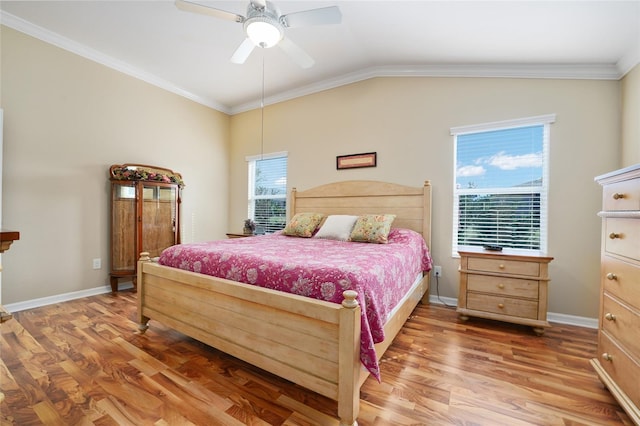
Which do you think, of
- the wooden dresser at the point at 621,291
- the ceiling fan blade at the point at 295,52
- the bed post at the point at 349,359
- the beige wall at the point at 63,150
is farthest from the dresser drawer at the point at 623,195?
the beige wall at the point at 63,150

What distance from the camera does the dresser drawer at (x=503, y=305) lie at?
2.34 metres

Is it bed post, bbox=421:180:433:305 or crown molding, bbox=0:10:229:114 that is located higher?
crown molding, bbox=0:10:229:114

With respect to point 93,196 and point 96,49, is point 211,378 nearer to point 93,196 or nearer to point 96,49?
point 93,196

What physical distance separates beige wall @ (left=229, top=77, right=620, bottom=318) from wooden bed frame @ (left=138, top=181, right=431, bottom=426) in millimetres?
1361

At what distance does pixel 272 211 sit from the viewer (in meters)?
4.48

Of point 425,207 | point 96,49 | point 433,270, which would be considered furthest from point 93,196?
point 433,270

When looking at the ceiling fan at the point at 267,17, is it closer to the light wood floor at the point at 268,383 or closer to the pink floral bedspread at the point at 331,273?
the pink floral bedspread at the point at 331,273

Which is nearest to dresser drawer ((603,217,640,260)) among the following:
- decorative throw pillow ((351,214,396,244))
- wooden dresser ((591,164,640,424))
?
wooden dresser ((591,164,640,424))

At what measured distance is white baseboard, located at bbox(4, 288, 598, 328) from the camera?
253 centimetres

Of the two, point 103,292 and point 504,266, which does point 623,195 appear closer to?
point 504,266

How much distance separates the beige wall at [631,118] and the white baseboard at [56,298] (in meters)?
5.54

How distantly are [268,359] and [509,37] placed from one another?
10.3 feet

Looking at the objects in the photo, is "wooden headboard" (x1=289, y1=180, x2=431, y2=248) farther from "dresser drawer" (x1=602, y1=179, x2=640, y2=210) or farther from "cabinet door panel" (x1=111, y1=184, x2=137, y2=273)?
"cabinet door panel" (x1=111, y1=184, x2=137, y2=273)

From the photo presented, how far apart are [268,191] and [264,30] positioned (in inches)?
110
